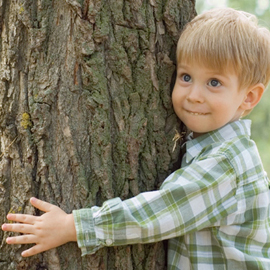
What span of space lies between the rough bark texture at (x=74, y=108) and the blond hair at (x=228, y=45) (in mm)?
179

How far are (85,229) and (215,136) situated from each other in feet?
2.39

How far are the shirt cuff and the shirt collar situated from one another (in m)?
0.53

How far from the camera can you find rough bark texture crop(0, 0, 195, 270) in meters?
1.80

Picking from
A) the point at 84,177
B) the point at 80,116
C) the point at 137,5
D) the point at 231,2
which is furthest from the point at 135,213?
the point at 231,2

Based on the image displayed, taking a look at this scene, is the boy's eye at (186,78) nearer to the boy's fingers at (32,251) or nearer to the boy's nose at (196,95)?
the boy's nose at (196,95)

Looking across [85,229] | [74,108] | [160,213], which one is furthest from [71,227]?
[74,108]

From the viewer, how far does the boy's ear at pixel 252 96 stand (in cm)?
200

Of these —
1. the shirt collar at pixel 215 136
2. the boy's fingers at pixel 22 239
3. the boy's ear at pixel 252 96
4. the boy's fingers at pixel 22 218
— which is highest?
the boy's ear at pixel 252 96

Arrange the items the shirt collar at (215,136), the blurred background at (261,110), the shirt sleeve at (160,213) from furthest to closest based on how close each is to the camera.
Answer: the blurred background at (261,110)
the shirt collar at (215,136)
the shirt sleeve at (160,213)

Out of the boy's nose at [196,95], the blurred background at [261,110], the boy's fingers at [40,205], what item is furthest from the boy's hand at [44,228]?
the blurred background at [261,110]

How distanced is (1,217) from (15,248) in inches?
6.0

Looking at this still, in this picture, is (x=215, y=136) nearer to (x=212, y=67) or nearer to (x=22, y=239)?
(x=212, y=67)

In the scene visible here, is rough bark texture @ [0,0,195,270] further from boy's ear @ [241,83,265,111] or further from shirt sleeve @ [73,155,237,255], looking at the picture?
boy's ear @ [241,83,265,111]

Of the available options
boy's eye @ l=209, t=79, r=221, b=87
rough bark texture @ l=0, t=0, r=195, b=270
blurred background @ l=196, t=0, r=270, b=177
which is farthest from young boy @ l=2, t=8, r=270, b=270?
blurred background @ l=196, t=0, r=270, b=177
